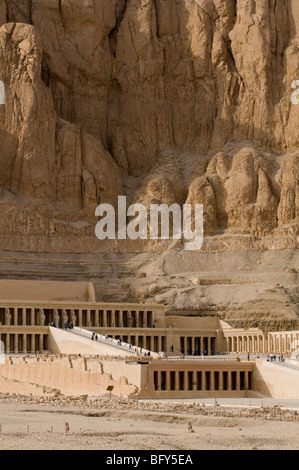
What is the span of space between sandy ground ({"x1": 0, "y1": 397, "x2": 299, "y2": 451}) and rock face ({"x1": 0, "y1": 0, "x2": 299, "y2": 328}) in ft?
163

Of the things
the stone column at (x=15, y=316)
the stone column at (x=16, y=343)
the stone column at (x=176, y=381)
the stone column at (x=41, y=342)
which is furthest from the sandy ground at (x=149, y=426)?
→ the stone column at (x=15, y=316)

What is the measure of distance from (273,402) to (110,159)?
5688 centimetres

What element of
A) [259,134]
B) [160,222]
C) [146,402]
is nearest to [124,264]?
[160,222]

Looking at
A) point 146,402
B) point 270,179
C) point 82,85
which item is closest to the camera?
point 146,402

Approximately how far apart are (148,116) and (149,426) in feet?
244

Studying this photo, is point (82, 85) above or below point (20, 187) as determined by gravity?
above

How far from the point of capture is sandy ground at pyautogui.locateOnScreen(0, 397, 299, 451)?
146 feet

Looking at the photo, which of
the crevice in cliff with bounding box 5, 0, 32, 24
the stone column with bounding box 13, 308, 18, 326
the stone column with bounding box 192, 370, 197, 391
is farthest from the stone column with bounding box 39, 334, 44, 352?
the crevice in cliff with bounding box 5, 0, 32, 24

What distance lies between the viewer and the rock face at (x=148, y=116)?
113m

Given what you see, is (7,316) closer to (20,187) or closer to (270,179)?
(20,187)

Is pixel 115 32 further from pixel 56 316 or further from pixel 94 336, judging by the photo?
pixel 94 336

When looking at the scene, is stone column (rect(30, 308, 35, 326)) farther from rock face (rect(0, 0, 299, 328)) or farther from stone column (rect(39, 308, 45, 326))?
rock face (rect(0, 0, 299, 328))

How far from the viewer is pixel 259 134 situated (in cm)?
12075

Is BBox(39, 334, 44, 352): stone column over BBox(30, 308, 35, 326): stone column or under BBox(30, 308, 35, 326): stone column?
under
